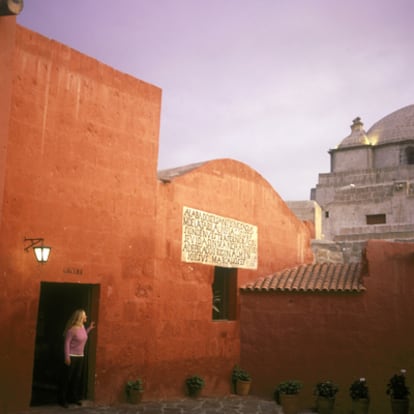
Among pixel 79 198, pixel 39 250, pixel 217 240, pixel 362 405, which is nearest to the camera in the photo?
pixel 39 250

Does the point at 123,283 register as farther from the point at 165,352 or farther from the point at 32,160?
the point at 32,160

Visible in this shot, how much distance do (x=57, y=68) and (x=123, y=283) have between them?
376 centimetres

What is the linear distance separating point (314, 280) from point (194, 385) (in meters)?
3.60

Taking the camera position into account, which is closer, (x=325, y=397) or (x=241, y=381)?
(x=325, y=397)

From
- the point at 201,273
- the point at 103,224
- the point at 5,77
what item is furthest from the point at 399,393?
the point at 5,77

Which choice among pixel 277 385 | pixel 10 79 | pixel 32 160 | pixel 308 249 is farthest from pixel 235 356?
pixel 10 79

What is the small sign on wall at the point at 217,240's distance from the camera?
1092cm

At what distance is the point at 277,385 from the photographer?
1135 cm

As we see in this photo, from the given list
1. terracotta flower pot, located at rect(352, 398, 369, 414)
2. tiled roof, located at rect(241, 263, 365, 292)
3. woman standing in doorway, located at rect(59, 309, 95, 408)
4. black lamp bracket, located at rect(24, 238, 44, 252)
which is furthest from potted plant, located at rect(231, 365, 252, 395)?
black lamp bracket, located at rect(24, 238, 44, 252)

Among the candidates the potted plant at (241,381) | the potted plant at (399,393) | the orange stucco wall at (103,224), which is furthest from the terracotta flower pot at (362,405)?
the orange stucco wall at (103,224)

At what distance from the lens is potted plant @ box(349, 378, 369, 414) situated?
32.5ft

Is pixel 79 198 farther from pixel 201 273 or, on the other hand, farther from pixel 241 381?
pixel 241 381

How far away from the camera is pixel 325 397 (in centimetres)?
1028

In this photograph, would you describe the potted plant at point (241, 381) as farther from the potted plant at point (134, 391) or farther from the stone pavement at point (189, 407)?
the potted plant at point (134, 391)
